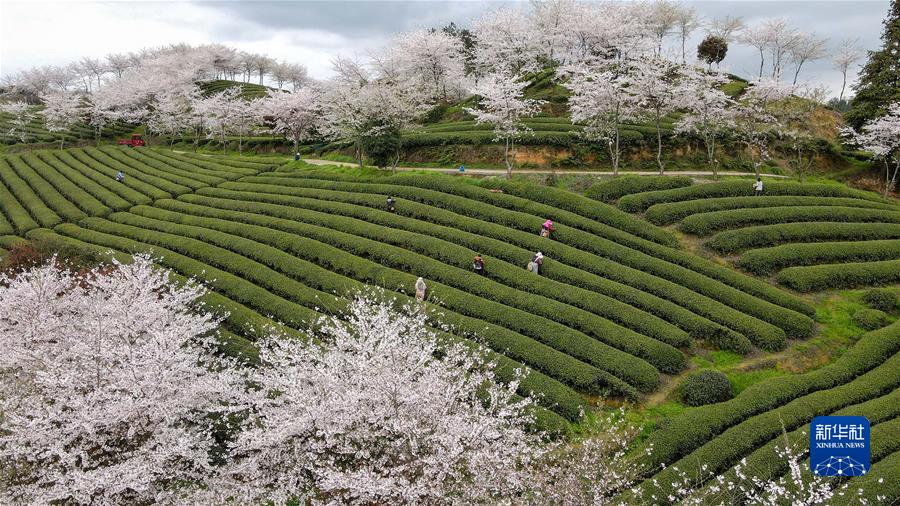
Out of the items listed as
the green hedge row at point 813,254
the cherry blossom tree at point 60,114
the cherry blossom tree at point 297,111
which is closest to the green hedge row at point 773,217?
the green hedge row at point 813,254

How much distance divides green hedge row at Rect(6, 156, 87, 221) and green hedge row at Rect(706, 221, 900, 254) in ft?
146

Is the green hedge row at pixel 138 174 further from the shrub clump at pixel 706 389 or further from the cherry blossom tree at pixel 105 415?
the shrub clump at pixel 706 389

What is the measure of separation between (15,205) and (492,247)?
1580 inches

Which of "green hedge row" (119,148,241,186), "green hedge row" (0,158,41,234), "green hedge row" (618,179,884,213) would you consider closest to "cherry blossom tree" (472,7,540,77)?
"green hedge row" (618,179,884,213)

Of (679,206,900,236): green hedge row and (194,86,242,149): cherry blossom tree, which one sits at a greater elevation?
(194,86,242,149): cherry blossom tree

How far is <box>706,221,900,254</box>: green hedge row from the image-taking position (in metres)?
26.9

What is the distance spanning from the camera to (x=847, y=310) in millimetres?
23172

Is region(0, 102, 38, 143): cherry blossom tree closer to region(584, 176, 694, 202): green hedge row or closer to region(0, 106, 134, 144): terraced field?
region(0, 106, 134, 144): terraced field

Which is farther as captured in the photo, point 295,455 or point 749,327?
point 749,327

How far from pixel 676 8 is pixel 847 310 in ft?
174

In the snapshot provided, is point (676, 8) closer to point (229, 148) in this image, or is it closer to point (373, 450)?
point (229, 148)

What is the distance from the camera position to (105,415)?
48.9 feet

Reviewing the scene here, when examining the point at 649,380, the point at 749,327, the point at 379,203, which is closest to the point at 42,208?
the point at 379,203

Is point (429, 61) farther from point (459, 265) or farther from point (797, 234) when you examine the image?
point (797, 234)
